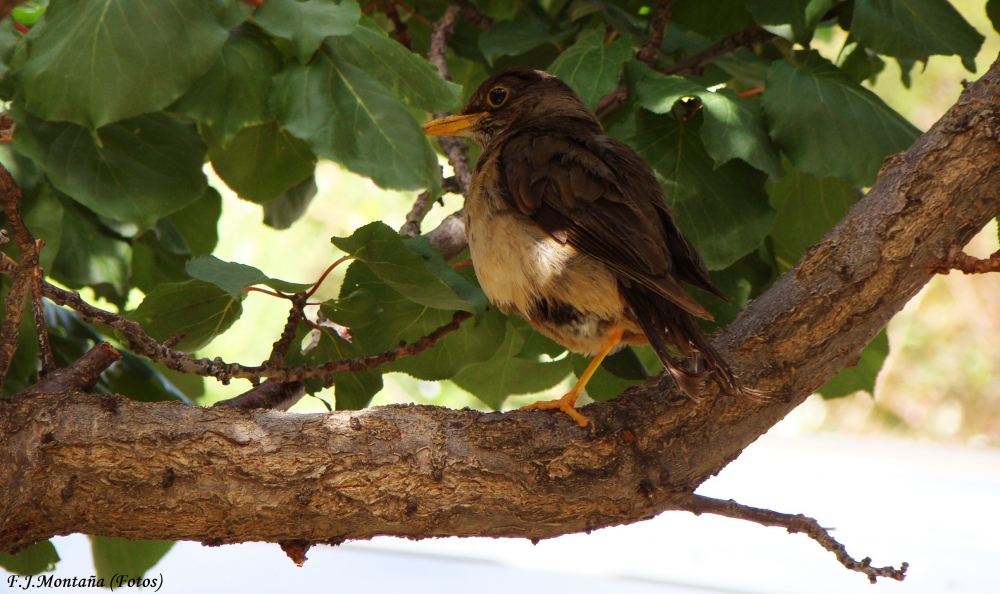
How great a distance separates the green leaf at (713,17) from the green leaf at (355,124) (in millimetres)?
1159

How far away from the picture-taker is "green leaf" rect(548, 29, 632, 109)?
8.74ft

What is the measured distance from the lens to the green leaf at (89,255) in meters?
2.71

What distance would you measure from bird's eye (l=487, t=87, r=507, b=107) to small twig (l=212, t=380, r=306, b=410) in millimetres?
1213

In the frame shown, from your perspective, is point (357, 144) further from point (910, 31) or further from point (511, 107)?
point (910, 31)

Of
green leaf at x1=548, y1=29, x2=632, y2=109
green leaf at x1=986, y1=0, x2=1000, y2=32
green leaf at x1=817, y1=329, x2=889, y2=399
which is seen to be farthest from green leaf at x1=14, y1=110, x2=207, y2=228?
green leaf at x1=986, y1=0, x2=1000, y2=32

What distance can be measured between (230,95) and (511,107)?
1162 mm

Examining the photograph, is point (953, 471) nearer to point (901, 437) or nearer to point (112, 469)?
point (901, 437)

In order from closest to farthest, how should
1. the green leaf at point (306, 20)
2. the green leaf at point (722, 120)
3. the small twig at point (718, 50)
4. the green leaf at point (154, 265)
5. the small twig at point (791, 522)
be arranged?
the small twig at point (791, 522) < the green leaf at point (306, 20) < the green leaf at point (722, 120) < the green leaf at point (154, 265) < the small twig at point (718, 50)

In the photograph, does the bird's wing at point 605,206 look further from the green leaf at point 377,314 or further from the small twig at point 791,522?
the small twig at point 791,522

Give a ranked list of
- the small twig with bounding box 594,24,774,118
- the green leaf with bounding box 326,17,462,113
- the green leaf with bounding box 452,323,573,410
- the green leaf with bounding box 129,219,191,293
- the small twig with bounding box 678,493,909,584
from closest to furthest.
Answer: the small twig with bounding box 678,493,909,584, the green leaf with bounding box 326,17,462,113, the green leaf with bounding box 129,219,191,293, the small twig with bounding box 594,24,774,118, the green leaf with bounding box 452,323,573,410

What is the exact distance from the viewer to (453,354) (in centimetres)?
281

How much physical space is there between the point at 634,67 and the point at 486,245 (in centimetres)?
69

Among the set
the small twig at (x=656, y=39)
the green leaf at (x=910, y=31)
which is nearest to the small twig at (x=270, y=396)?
the small twig at (x=656, y=39)

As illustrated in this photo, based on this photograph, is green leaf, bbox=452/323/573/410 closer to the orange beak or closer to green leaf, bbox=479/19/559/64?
the orange beak
